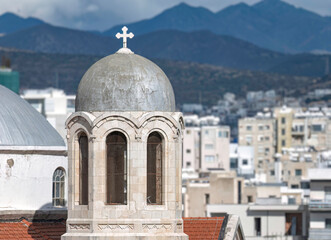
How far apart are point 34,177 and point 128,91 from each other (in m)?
9.52

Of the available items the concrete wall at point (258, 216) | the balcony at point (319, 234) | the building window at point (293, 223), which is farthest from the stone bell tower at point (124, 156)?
the building window at point (293, 223)

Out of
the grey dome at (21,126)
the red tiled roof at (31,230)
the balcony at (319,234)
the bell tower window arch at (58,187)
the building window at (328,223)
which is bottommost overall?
the balcony at (319,234)

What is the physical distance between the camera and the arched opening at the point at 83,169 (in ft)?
132

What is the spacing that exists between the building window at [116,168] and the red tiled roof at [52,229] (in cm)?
582

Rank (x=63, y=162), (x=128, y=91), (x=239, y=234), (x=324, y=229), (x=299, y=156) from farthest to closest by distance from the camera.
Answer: (x=299, y=156) < (x=324, y=229) < (x=63, y=162) < (x=239, y=234) < (x=128, y=91)

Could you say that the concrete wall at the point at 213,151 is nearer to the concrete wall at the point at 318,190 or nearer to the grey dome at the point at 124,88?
the concrete wall at the point at 318,190

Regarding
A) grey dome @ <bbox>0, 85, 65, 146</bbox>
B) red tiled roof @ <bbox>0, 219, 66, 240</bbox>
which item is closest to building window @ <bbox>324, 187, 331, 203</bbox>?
grey dome @ <bbox>0, 85, 65, 146</bbox>

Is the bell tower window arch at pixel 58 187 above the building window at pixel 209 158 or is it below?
below

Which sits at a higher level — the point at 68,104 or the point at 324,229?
the point at 68,104

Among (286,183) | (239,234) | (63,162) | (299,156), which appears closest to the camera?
(239,234)

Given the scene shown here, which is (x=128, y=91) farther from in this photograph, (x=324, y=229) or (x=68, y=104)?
(x=68, y=104)

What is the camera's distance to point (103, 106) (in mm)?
39812

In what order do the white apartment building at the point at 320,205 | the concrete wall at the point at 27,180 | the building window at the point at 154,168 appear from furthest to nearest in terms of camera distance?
the white apartment building at the point at 320,205, the concrete wall at the point at 27,180, the building window at the point at 154,168

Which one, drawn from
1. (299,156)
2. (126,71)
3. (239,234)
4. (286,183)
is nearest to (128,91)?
(126,71)
